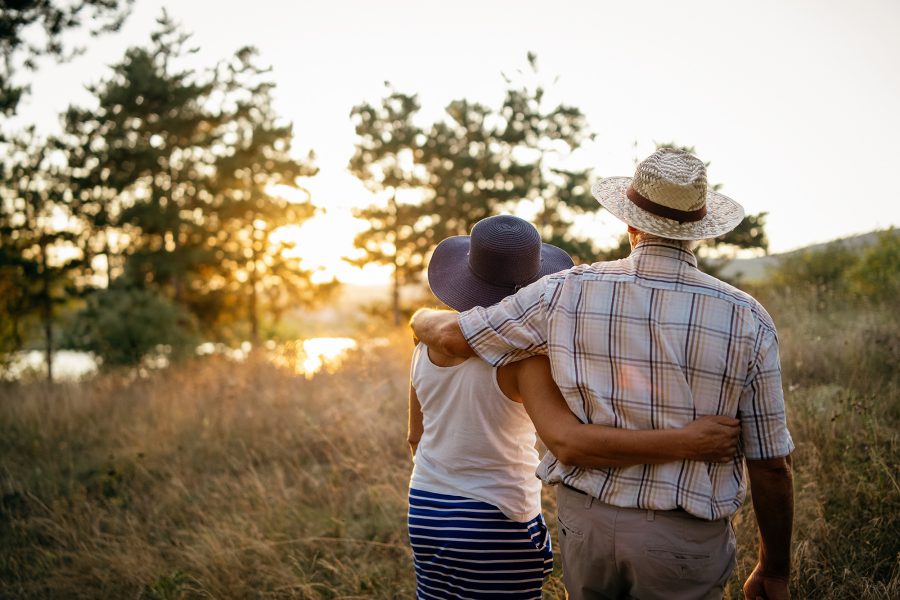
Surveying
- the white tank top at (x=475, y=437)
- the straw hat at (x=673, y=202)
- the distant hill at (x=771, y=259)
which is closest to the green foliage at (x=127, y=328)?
the distant hill at (x=771, y=259)

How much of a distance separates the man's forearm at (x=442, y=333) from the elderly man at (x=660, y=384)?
0.19 ft

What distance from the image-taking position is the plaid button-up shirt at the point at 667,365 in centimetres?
169

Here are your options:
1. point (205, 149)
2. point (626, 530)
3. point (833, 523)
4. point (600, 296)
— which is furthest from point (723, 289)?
point (205, 149)

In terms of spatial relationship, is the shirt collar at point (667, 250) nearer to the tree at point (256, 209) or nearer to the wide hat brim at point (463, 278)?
the wide hat brim at point (463, 278)

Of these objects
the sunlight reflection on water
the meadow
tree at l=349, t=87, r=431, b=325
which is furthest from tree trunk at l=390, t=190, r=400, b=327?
the meadow

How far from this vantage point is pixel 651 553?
1.71 metres

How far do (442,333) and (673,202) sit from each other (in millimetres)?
799

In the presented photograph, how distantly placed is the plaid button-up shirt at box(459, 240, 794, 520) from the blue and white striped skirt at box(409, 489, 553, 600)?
40cm

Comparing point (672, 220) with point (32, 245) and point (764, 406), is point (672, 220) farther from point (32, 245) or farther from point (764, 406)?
point (32, 245)

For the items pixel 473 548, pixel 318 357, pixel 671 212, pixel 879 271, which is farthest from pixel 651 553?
pixel 879 271

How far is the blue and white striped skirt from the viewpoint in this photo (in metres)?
2.09

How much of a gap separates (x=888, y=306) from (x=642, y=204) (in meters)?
7.68

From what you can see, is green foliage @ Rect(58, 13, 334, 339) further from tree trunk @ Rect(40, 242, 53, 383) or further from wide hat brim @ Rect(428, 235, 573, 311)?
wide hat brim @ Rect(428, 235, 573, 311)

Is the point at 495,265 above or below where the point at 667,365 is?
above
